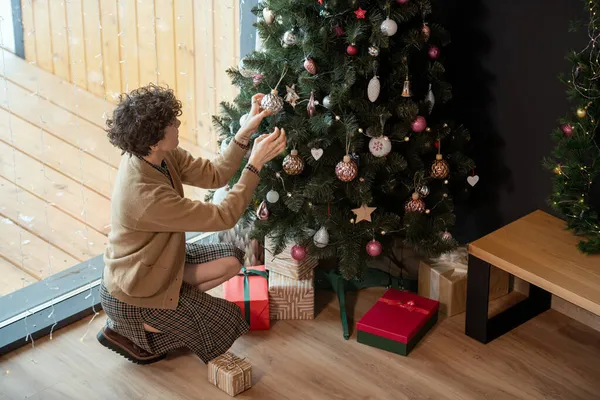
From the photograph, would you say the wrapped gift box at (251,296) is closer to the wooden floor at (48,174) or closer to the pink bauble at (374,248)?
the pink bauble at (374,248)

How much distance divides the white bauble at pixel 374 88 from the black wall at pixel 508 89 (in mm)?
641

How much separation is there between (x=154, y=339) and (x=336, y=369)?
2.09 ft

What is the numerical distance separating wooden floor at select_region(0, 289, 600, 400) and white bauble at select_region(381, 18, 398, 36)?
44.6 inches

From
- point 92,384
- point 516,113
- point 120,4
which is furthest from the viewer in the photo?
point 516,113

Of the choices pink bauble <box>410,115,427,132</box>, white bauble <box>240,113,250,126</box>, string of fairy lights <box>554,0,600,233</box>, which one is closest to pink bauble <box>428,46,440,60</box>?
pink bauble <box>410,115,427,132</box>

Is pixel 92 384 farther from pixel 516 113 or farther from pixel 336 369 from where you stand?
pixel 516 113

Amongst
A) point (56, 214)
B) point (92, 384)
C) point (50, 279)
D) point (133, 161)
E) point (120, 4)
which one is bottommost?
point (92, 384)

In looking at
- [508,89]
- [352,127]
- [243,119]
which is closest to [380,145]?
[352,127]

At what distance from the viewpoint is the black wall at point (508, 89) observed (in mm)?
3053

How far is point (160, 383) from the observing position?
2850mm

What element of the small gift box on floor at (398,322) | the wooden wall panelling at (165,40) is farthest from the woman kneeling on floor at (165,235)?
the wooden wall panelling at (165,40)

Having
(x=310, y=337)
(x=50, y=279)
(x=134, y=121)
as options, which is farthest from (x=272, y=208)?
(x=50, y=279)

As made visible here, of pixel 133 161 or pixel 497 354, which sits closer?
pixel 133 161

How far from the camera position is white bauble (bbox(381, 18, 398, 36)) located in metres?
2.70
